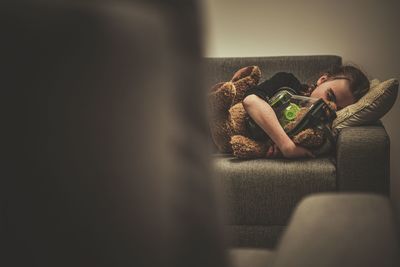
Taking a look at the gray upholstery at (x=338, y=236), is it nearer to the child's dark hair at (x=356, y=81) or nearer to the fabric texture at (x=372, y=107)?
the fabric texture at (x=372, y=107)

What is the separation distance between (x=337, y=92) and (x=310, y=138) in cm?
42

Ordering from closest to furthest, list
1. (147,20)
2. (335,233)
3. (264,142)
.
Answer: (147,20), (335,233), (264,142)

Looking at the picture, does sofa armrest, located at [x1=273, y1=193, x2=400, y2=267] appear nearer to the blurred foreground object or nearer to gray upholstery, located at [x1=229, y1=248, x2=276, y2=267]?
gray upholstery, located at [x1=229, y1=248, x2=276, y2=267]

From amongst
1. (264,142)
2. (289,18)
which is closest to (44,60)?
(264,142)

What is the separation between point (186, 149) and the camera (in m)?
0.46

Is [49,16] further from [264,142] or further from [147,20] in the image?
[264,142]

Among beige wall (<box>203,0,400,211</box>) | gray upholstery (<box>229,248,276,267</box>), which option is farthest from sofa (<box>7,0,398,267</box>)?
beige wall (<box>203,0,400,211</box>)

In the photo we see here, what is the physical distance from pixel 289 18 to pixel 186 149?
2829 mm

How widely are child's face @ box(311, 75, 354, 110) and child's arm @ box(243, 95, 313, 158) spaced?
328mm

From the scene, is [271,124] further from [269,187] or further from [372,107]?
[372,107]

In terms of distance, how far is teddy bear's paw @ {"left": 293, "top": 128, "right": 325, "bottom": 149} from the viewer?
87.4 inches

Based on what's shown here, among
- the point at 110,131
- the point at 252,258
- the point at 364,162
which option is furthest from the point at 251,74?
the point at 110,131

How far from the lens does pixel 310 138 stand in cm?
222

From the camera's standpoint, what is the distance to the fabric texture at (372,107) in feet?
7.51
